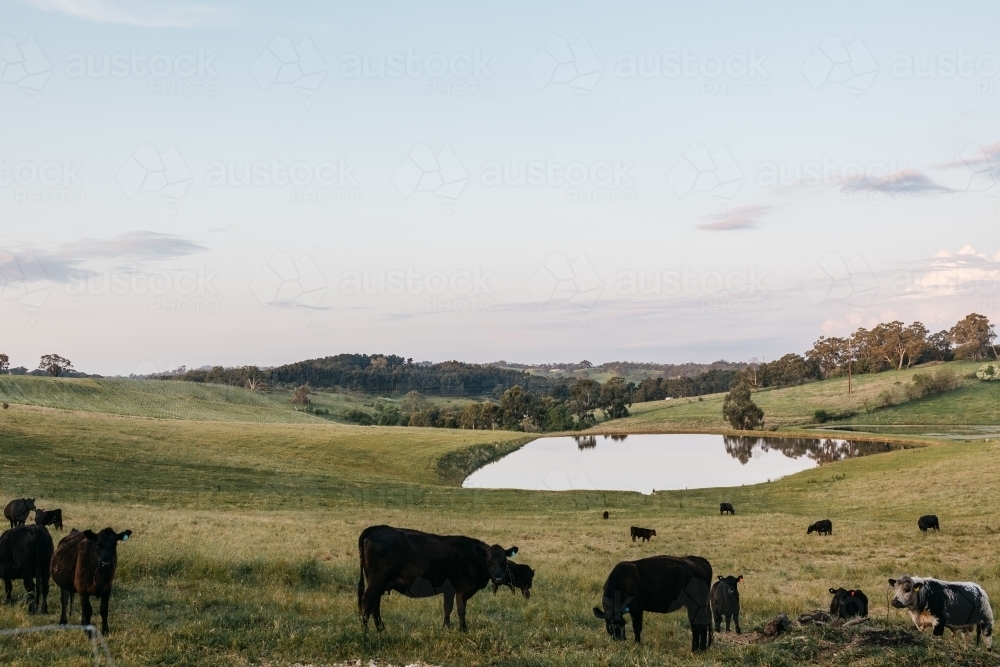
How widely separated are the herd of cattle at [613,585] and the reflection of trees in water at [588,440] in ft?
315

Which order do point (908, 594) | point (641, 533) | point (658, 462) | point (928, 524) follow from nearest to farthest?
1. point (908, 594)
2. point (928, 524)
3. point (641, 533)
4. point (658, 462)

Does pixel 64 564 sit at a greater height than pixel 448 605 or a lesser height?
greater

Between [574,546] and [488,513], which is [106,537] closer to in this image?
[574,546]

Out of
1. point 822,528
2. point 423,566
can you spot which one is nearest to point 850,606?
point 423,566

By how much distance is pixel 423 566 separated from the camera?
38.0ft

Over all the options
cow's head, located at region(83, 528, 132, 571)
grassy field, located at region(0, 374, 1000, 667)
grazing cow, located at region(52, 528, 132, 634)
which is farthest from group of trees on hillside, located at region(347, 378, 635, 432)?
cow's head, located at region(83, 528, 132, 571)

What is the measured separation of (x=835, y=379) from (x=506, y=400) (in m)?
76.5

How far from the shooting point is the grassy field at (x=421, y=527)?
34.9ft

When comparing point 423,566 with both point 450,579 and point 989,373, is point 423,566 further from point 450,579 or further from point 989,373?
point 989,373

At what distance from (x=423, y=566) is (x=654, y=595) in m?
3.93

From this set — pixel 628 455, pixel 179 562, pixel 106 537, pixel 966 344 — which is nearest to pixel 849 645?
pixel 106 537

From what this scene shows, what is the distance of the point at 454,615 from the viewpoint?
13633mm

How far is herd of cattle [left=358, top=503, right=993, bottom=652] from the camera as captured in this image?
11500 millimetres

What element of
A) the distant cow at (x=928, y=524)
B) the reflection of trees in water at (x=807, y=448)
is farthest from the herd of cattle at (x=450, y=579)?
the reflection of trees in water at (x=807, y=448)
